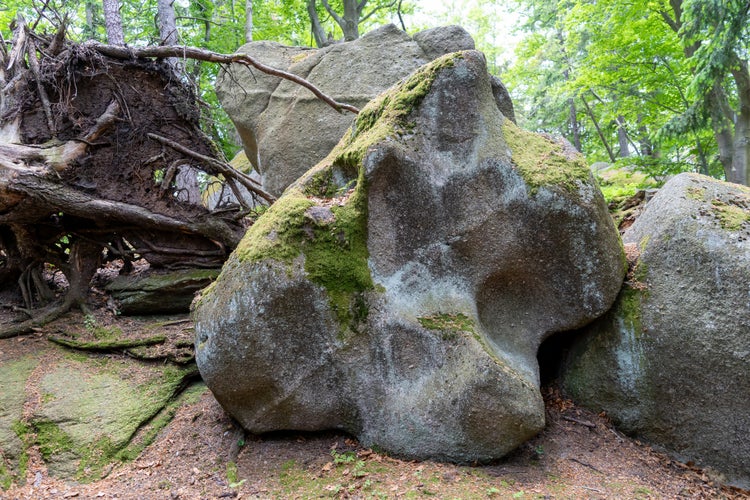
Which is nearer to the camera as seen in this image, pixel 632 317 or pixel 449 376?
pixel 449 376

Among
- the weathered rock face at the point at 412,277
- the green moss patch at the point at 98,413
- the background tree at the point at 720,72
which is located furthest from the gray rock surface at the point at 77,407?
the background tree at the point at 720,72

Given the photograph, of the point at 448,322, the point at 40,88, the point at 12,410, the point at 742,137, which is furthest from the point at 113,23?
the point at 742,137

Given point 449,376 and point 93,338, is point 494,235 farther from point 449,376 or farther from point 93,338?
point 93,338

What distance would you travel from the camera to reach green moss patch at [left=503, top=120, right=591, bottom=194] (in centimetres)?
428

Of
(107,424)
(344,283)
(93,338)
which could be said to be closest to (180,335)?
(93,338)

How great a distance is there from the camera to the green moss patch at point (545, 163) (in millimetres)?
4277

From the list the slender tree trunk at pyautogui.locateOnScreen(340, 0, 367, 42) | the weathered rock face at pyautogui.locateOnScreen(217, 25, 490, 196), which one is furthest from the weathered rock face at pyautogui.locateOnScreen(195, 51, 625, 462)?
the slender tree trunk at pyautogui.locateOnScreen(340, 0, 367, 42)

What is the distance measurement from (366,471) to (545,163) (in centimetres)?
310

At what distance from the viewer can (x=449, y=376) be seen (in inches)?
159

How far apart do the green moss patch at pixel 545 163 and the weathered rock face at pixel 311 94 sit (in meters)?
4.17

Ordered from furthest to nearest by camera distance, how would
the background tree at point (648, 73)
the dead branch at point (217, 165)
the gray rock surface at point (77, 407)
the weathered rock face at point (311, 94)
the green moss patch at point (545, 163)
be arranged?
1. the background tree at point (648, 73)
2. the weathered rock face at point (311, 94)
3. the dead branch at point (217, 165)
4. the gray rock surface at point (77, 407)
5. the green moss patch at point (545, 163)

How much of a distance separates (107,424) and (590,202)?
5121 mm

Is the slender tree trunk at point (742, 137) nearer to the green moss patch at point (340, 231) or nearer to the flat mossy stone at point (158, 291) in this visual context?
the green moss patch at point (340, 231)

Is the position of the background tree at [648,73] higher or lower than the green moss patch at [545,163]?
higher
